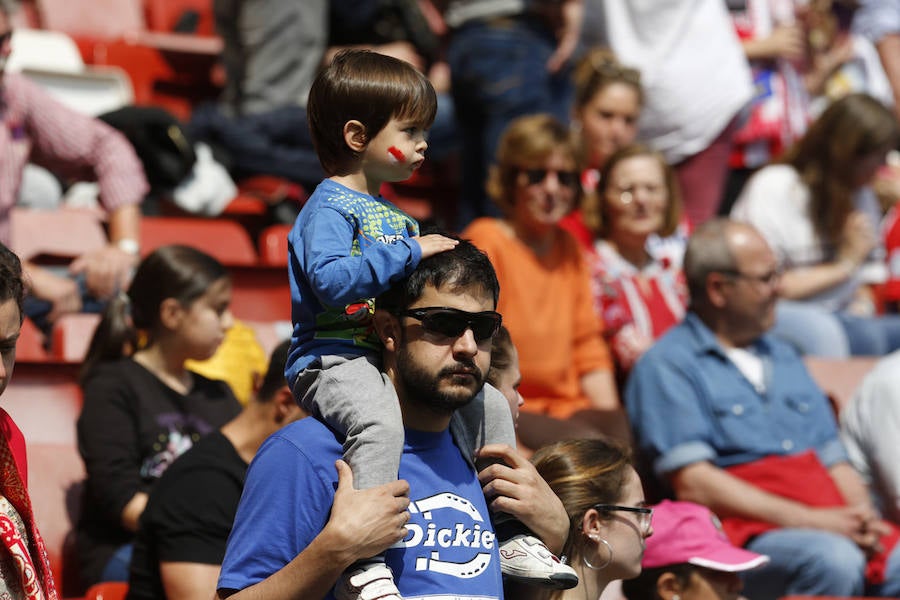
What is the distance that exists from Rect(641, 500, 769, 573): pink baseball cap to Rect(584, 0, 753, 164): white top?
3018 mm

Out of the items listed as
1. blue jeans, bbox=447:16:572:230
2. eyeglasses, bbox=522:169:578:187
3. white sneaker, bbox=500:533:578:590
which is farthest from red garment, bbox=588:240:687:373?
white sneaker, bbox=500:533:578:590

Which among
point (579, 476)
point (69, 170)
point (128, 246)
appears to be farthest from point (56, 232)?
point (579, 476)

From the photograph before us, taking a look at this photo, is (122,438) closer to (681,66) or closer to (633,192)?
(633,192)

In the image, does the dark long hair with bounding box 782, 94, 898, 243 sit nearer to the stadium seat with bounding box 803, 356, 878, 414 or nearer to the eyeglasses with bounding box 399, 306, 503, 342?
the stadium seat with bounding box 803, 356, 878, 414

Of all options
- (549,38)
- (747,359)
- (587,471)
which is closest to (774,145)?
(549,38)

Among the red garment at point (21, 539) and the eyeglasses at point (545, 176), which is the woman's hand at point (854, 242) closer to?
the eyeglasses at point (545, 176)

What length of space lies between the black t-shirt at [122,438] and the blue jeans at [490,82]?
7.01 feet

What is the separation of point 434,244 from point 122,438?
167cm

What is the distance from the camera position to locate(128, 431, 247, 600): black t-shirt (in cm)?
331

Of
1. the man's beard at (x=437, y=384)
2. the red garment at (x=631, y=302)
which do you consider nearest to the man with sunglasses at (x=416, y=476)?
the man's beard at (x=437, y=384)

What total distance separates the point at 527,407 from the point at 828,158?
2032 millimetres

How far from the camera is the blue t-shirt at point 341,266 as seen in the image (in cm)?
235

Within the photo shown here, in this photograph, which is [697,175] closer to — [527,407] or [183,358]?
[527,407]

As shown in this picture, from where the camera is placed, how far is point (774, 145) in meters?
6.82
